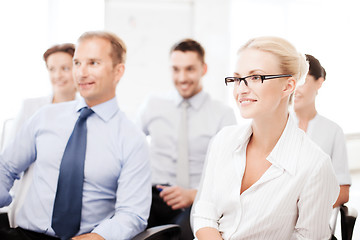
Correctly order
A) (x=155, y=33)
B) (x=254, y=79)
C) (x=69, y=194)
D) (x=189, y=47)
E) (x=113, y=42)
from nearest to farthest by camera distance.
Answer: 1. (x=254, y=79)
2. (x=69, y=194)
3. (x=113, y=42)
4. (x=189, y=47)
5. (x=155, y=33)

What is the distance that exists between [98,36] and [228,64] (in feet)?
9.53

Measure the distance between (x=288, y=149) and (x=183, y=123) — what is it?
1326 mm

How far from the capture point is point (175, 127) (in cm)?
268

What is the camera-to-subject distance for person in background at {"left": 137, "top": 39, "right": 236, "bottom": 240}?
2.62 meters

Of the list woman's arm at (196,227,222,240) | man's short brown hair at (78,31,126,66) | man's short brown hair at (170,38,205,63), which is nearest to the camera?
woman's arm at (196,227,222,240)

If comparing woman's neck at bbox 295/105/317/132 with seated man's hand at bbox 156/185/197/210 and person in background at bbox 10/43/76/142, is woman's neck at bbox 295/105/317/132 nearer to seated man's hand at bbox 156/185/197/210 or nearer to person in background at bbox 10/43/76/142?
seated man's hand at bbox 156/185/197/210

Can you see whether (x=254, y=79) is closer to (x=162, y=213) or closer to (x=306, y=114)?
(x=306, y=114)

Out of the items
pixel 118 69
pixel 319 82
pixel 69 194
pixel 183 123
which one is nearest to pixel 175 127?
pixel 183 123

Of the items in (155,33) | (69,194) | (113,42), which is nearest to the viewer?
(69,194)

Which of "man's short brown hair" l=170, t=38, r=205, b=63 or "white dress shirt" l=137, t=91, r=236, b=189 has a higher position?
"man's short brown hair" l=170, t=38, r=205, b=63

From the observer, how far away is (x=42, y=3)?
3.38 meters

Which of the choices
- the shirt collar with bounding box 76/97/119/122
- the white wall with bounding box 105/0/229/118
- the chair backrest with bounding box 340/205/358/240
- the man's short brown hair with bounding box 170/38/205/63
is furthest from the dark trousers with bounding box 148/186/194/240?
the white wall with bounding box 105/0/229/118

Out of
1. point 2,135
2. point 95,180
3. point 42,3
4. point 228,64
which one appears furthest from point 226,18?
point 95,180

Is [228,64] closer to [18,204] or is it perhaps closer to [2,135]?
[2,135]
